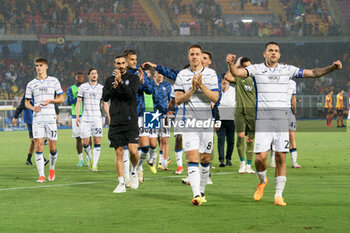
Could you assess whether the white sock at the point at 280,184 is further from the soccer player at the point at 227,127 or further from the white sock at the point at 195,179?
the soccer player at the point at 227,127

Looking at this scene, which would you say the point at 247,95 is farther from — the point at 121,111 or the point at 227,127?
the point at 121,111

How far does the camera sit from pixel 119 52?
171ft

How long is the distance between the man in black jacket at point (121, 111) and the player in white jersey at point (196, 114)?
164cm

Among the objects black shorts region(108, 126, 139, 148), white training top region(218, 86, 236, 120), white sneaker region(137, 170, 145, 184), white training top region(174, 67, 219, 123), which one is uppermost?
white training top region(174, 67, 219, 123)

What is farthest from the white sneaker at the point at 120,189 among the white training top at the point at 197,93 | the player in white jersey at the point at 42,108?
the player in white jersey at the point at 42,108

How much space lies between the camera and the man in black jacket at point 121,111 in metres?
10.4

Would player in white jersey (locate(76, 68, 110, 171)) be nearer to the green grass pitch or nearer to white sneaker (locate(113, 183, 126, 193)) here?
the green grass pitch

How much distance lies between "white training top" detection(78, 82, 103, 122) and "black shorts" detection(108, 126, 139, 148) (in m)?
4.61

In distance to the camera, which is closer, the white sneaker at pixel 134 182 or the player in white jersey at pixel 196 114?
the player in white jersey at pixel 196 114

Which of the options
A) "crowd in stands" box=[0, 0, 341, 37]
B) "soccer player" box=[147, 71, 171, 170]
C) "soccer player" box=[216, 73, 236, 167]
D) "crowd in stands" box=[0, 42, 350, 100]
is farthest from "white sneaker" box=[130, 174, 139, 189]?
"crowd in stands" box=[0, 0, 341, 37]

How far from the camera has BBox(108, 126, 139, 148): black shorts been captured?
1055cm

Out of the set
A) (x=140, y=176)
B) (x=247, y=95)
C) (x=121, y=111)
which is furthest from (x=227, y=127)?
(x=121, y=111)

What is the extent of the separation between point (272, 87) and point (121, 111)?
2926mm

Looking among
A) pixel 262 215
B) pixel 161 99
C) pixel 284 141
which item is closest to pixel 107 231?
pixel 262 215
